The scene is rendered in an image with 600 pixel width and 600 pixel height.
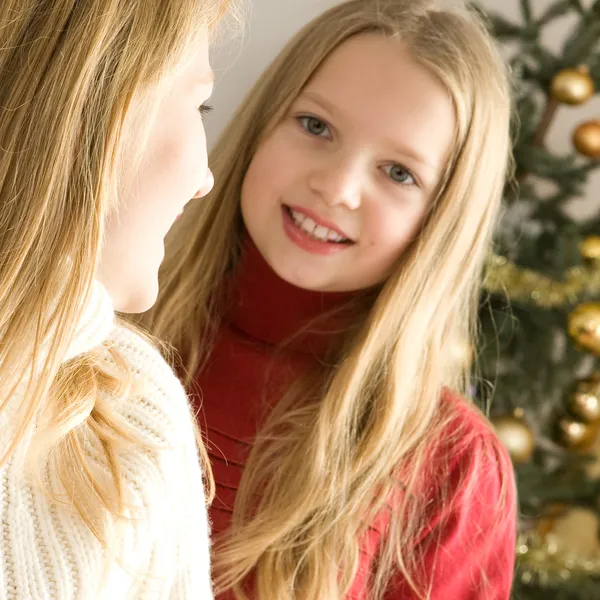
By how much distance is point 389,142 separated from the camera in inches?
41.6

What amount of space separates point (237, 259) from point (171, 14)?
56cm

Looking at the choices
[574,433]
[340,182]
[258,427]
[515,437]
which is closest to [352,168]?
[340,182]

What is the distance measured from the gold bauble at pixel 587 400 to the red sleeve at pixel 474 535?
1.49 feet

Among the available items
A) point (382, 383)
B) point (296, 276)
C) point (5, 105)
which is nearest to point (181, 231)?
point (296, 276)

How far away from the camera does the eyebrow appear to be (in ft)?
3.47

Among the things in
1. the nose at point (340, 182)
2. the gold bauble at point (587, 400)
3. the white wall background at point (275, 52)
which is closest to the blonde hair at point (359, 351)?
the nose at point (340, 182)

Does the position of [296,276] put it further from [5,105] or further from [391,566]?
[5,105]

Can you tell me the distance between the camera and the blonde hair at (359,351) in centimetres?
105

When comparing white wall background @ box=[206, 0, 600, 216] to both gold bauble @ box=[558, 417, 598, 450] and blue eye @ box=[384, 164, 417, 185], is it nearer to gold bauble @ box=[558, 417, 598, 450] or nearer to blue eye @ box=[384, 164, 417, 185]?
gold bauble @ box=[558, 417, 598, 450]

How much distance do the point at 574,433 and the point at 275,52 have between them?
936 mm

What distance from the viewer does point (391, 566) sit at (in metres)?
1.12

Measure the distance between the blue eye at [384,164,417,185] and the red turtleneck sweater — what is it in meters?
0.18

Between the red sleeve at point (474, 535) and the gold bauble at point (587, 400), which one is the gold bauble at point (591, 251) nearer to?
the gold bauble at point (587, 400)

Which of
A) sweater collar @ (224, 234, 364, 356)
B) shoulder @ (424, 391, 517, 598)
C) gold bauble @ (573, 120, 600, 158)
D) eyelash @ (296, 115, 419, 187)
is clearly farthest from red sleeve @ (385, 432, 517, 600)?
gold bauble @ (573, 120, 600, 158)
